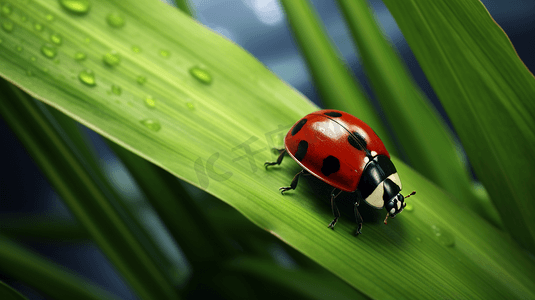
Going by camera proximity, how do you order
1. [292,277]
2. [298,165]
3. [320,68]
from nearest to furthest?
[298,165]
[292,277]
[320,68]

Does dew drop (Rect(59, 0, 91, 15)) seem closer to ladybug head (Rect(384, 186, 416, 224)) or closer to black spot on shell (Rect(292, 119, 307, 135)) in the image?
black spot on shell (Rect(292, 119, 307, 135))

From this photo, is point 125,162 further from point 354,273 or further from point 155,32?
point 354,273

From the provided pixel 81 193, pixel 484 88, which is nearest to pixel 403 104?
pixel 484 88

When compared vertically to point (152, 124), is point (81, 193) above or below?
below

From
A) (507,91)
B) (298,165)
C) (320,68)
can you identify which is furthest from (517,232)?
(320,68)

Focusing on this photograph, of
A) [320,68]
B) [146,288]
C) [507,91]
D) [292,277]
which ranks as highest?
[507,91]

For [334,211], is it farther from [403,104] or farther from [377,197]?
[403,104]

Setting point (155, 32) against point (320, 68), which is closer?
point (155, 32)
